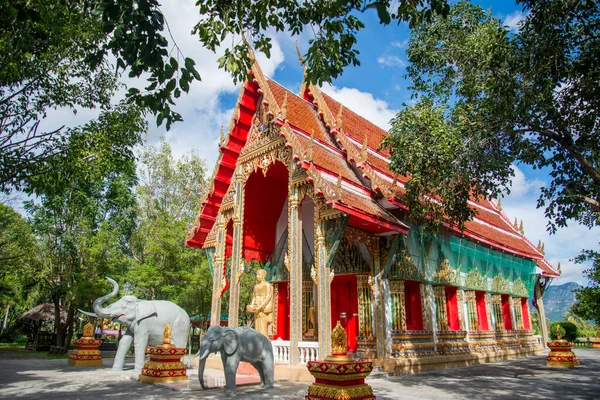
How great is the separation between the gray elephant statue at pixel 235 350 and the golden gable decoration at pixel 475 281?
8200mm

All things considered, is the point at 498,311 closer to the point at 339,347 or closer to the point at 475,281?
the point at 475,281

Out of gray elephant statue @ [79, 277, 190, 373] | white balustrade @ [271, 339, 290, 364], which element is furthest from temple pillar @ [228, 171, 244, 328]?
white balustrade @ [271, 339, 290, 364]

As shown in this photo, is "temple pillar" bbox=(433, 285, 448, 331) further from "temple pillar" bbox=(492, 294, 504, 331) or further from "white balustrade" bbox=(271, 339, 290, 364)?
"white balustrade" bbox=(271, 339, 290, 364)

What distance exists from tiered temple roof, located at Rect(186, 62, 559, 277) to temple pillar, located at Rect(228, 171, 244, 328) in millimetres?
1117

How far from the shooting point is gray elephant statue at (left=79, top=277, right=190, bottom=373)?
33.4 feet

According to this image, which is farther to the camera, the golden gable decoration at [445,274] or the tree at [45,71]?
the golden gable decoration at [445,274]

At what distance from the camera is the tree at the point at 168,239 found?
1791 centimetres

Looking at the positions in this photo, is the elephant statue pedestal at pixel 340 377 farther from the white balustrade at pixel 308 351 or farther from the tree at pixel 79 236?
the tree at pixel 79 236

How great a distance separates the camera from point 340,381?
4.94 m

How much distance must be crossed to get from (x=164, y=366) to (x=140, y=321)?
7.41 feet

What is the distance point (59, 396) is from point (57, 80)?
236 inches

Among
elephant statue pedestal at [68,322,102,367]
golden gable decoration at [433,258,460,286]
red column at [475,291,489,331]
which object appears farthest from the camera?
red column at [475,291,489,331]

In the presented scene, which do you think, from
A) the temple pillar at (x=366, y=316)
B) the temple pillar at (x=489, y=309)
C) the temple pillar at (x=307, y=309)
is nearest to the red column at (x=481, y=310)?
the temple pillar at (x=489, y=309)

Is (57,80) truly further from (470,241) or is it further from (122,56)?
(470,241)
